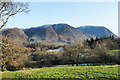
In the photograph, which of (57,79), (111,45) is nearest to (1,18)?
(57,79)

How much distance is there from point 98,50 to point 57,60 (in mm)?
14652

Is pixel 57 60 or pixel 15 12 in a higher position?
pixel 15 12

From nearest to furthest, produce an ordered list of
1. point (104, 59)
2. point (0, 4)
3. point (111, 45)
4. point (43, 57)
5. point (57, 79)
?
point (0, 4), point (57, 79), point (104, 59), point (43, 57), point (111, 45)

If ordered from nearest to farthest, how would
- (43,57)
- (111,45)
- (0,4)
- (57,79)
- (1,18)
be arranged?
(0,4), (1,18), (57,79), (43,57), (111,45)

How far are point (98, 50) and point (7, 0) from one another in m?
32.4

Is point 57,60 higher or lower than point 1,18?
lower

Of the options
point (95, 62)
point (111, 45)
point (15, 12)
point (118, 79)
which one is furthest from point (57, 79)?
point (111, 45)

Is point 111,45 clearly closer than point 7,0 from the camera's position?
No

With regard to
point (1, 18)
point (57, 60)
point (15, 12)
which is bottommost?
point (57, 60)

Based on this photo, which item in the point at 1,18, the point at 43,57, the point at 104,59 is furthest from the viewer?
the point at 43,57

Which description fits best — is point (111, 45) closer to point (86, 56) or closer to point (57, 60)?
point (86, 56)

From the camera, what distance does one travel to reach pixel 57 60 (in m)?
40.2

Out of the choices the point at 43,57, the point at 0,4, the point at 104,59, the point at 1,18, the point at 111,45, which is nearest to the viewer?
the point at 0,4

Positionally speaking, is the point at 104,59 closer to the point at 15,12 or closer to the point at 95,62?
the point at 95,62
